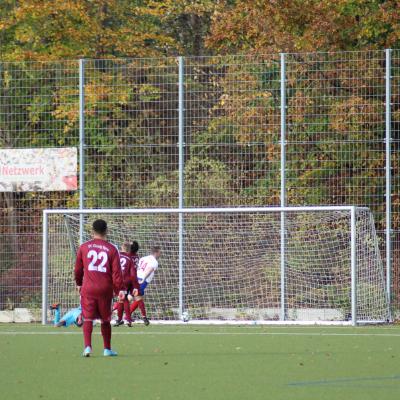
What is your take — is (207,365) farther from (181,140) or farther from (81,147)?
(81,147)

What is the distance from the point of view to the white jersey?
22.1 metres

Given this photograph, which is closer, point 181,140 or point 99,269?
point 99,269

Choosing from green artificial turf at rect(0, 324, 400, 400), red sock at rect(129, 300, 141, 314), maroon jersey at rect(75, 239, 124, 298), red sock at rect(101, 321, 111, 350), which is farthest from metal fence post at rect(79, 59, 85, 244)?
red sock at rect(101, 321, 111, 350)

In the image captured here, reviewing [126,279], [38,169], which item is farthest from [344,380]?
[38,169]

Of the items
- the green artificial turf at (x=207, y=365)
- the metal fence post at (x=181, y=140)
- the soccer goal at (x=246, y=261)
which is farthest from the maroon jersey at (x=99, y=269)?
the metal fence post at (x=181, y=140)

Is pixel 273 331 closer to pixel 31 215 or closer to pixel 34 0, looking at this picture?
pixel 31 215

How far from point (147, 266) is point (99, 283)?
7077 mm

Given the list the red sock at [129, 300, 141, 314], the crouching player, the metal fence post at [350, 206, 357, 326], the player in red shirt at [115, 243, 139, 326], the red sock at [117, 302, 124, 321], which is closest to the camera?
the player in red shirt at [115, 243, 139, 326]

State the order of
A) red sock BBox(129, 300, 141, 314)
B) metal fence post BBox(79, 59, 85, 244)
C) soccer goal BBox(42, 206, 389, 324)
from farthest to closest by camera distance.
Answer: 1. metal fence post BBox(79, 59, 85, 244)
2. soccer goal BBox(42, 206, 389, 324)
3. red sock BBox(129, 300, 141, 314)

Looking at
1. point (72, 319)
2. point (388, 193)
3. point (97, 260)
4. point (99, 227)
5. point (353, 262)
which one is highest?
point (388, 193)

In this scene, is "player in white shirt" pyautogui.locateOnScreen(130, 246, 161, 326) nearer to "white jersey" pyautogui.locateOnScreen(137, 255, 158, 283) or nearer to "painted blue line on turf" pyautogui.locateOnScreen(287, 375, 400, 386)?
"white jersey" pyautogui.locateOnScreen(137, 255, 158, 283)

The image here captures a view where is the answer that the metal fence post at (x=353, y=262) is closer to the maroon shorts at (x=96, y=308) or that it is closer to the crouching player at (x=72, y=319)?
the crouching player at (x=72, y=319)

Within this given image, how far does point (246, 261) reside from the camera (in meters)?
22.9

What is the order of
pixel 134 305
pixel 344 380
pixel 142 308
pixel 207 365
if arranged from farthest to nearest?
pixel 134 305 < pixel 142 308 < pixel 207 365 < pixel 344 380
